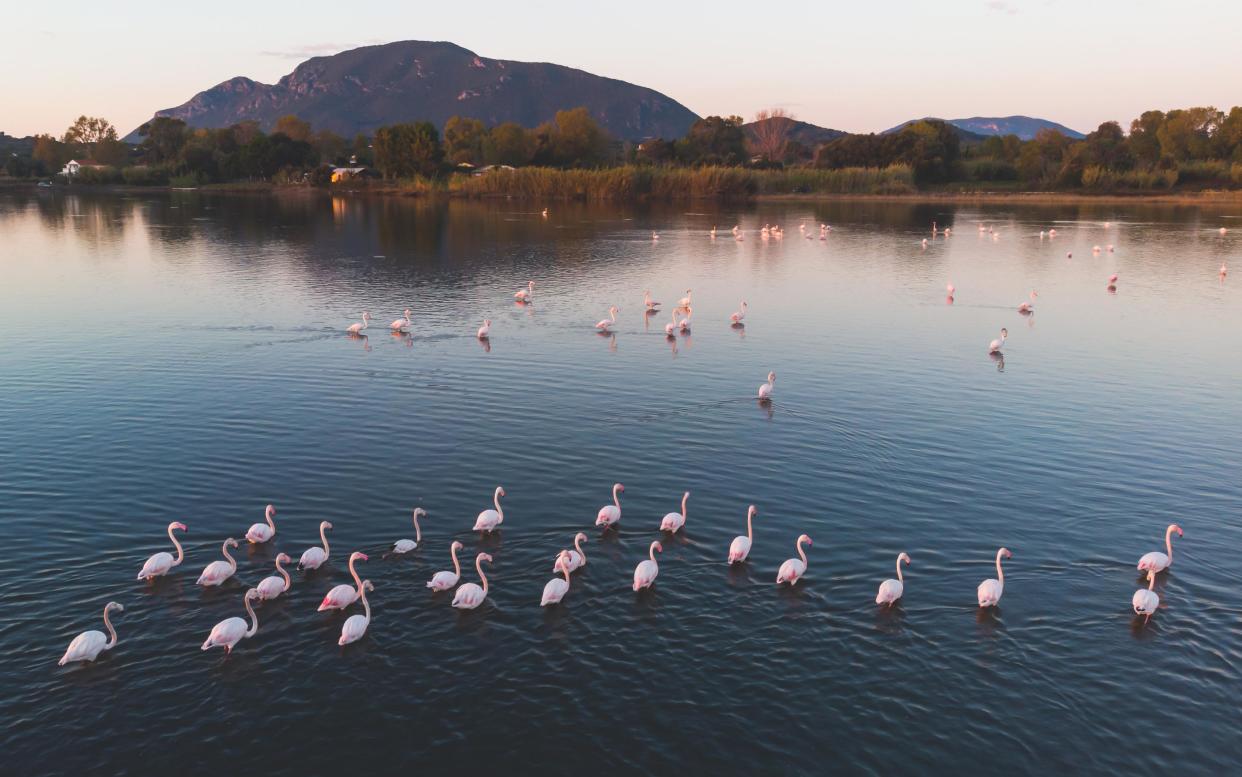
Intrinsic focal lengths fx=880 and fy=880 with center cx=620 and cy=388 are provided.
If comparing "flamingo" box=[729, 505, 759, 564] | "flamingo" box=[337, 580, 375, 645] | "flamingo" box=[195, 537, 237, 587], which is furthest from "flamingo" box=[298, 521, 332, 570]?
"flamingo" box=[729, 505, 759, 564]

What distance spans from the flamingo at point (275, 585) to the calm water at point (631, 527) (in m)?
0.37

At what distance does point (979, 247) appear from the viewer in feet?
288

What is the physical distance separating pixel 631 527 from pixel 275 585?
9.28m

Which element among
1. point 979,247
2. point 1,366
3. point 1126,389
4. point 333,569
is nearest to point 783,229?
point 979,247

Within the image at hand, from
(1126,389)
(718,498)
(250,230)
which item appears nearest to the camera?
(718,498)

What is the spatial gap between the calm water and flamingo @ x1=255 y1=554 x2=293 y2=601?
0.37 meters

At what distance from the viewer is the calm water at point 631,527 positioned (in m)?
16.3

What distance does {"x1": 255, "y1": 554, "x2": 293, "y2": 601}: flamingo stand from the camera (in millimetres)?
19906

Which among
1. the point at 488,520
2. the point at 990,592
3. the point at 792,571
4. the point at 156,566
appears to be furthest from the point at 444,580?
the point at 990,592

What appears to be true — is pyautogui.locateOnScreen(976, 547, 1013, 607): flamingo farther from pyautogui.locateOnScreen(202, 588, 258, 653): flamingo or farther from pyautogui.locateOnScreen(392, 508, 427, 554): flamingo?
pyautogui.locateOnScreen(202, 588, 258, 653): flamingo

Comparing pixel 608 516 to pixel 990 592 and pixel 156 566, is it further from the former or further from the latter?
pixel 156 566

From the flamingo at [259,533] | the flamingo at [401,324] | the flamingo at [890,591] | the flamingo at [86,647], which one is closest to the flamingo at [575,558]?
the flamingo at [890,591]

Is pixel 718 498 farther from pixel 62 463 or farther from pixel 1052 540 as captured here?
pixel 62 463

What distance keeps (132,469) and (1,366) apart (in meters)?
17.4
